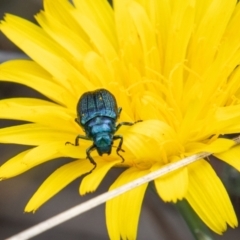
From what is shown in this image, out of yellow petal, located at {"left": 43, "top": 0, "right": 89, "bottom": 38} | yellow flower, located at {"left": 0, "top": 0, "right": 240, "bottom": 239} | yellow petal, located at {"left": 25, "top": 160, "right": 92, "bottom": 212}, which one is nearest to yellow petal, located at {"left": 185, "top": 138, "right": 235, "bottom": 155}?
yellow flower, located at {"left": 0, "top": 0, "right": 240, "bottom": 239}

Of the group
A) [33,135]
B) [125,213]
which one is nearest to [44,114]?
[33,135]

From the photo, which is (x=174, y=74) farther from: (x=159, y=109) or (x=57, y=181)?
(x=57, y=181)

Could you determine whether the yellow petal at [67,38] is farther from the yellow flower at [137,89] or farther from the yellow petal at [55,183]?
the yellow petal at [55,183]

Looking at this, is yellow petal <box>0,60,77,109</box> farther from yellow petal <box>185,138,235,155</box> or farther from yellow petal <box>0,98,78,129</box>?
yellow petal <box>185,138,235,155</box>

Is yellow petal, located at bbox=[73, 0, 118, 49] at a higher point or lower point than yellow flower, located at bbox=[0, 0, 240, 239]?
higher

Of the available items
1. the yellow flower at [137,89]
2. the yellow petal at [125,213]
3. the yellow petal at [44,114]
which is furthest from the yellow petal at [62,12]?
the yellow petal at [125,213]

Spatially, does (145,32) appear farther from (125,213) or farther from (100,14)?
(125,213)

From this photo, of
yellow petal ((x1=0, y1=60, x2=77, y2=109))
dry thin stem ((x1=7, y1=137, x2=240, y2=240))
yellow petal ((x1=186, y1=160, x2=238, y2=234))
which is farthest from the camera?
yellow petal ((x1=0, y1=60, x2=77, y2=109))
